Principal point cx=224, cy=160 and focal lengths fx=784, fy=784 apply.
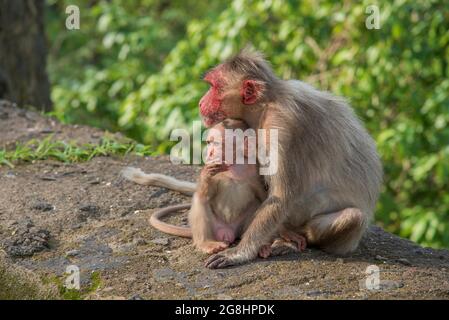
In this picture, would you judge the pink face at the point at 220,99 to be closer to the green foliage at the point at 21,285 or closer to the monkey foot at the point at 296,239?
the monkey foot at the point at 296,239

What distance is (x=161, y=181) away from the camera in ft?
19.5

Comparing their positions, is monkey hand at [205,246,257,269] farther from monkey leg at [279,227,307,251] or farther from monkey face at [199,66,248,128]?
monkey face at [199,66,248,128]

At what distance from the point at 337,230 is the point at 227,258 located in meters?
0.70

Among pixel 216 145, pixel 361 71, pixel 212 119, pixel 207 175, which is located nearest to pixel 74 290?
pixel 207 175

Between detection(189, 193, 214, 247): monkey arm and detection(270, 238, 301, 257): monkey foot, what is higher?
detection(189, 193, 214, 247): monkey arm

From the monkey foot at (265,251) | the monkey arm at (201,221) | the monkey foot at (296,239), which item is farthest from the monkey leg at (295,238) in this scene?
the monkey arm at (201,221)

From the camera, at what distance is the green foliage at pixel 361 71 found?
26.8 ft

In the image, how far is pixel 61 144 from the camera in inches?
269

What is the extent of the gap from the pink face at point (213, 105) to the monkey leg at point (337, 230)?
34.4 inches

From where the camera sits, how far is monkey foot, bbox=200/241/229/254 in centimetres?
476

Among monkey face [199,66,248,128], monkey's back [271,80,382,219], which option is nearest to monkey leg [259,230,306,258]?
monkey's back [271,80,382,219]

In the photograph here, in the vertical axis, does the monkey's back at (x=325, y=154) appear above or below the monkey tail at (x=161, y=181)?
above

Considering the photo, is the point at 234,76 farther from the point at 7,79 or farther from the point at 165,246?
the point at 7,79

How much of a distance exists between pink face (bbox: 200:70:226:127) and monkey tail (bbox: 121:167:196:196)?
3.38 ft
